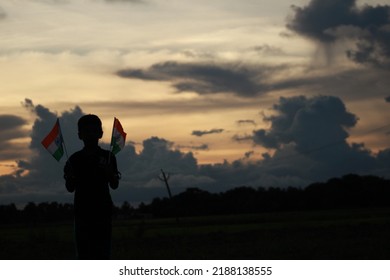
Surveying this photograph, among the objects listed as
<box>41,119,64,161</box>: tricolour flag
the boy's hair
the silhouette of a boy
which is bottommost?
the silhouette of a boy

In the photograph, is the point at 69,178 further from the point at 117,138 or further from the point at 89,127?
the point at 117,138

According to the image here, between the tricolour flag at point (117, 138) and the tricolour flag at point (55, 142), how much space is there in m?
0.60

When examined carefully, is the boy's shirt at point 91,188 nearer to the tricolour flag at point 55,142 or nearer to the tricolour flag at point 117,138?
the tricolour flag at point 117,138

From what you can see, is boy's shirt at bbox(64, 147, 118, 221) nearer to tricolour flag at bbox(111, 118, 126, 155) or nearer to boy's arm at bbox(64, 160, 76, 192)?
boy's arm at bbox(64, 160, 76, 192)

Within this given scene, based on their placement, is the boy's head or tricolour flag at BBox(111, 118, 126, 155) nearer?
the boy's head

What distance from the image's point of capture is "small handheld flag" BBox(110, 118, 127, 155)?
7.20 metres

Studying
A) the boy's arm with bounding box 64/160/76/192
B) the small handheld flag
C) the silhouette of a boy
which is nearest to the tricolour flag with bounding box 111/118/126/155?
the small handheld flag

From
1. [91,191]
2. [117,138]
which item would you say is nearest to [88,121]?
[117,138]

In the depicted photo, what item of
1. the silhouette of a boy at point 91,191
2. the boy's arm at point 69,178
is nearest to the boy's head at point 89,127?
the silhouette of a boy at point 91,191

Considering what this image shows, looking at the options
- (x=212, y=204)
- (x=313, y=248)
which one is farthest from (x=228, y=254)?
(x=212, y=204)

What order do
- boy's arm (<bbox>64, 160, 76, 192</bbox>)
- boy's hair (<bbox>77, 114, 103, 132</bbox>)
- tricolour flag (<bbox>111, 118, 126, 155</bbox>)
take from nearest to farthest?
1. boy's arm (<bbox>64, 160, 76, 192</bbox>)
2. boy's hair (<bbox>77, 114, 103, 132</bbox>)
3. tricolour flag (<bbox>111, 118, 126, 155</bbox>)

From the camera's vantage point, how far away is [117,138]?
23.8 ft

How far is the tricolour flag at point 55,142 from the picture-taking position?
7.29 metres

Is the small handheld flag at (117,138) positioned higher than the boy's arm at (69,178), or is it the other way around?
the small handheld flag at (117,138)
